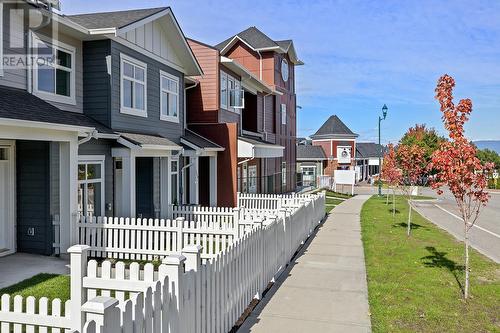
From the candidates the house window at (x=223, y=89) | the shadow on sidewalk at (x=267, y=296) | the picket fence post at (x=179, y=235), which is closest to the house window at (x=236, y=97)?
the house window at (x=223, y=89)

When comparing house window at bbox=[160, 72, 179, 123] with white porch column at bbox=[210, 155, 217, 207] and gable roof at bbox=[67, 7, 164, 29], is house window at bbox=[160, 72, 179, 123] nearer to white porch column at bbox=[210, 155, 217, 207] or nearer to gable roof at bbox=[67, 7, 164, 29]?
gable roof at bbox=[67, 7, 164, 29]

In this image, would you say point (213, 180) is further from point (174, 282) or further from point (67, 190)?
point (174, 282)

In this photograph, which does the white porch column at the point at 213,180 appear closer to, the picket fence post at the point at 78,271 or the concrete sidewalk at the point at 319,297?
→ the concrete sidewalk at the point at 319,297

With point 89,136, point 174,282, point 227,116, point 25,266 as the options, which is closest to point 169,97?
point 227,116

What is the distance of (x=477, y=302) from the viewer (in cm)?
753

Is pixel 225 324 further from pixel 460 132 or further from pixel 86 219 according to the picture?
pixel 86 219

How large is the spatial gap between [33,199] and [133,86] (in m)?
4.81

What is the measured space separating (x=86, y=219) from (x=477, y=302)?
8.77m

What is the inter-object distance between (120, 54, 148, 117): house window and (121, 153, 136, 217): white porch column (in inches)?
61.5

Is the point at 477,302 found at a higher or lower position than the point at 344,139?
lower

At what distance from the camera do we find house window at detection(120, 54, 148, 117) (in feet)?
43.3

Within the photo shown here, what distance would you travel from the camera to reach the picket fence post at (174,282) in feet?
13.3

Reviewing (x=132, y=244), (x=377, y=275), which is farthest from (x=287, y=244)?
(x=132, y=244)

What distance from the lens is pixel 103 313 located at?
2.93 metres
